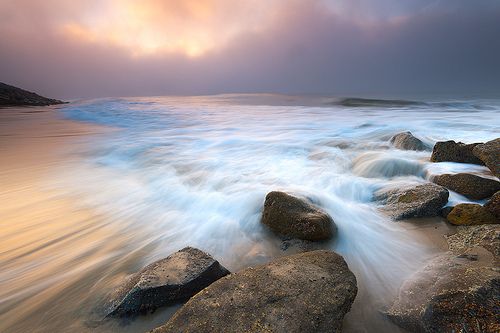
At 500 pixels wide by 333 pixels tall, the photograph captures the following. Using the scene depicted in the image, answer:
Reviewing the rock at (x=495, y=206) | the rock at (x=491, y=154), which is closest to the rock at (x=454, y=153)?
the rock at (x=491, y=154)

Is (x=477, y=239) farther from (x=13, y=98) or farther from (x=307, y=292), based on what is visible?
(x=13, y=98)

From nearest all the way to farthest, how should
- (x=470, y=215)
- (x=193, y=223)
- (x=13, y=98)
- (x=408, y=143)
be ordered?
(x=470, y=215), (x=193, y=223), (x=408, y=143), (x=13, y=98)

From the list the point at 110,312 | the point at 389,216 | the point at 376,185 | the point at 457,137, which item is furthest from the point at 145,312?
the point at 457,137

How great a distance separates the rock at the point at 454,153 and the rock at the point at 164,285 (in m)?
4.80

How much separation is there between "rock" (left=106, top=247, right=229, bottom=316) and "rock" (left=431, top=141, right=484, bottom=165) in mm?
4804

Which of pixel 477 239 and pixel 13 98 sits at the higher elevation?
pixel 477 239

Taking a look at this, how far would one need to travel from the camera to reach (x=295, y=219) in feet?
9.76

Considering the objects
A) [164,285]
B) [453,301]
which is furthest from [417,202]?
[164,285]

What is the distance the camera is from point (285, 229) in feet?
9.98

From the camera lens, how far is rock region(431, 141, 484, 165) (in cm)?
503

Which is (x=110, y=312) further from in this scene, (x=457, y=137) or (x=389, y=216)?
(x=457, y=137)

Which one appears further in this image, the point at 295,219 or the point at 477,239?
the point at 295,219

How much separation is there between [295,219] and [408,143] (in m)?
5.09

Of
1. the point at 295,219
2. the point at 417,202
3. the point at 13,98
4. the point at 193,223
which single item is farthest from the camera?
the point at 13,98
